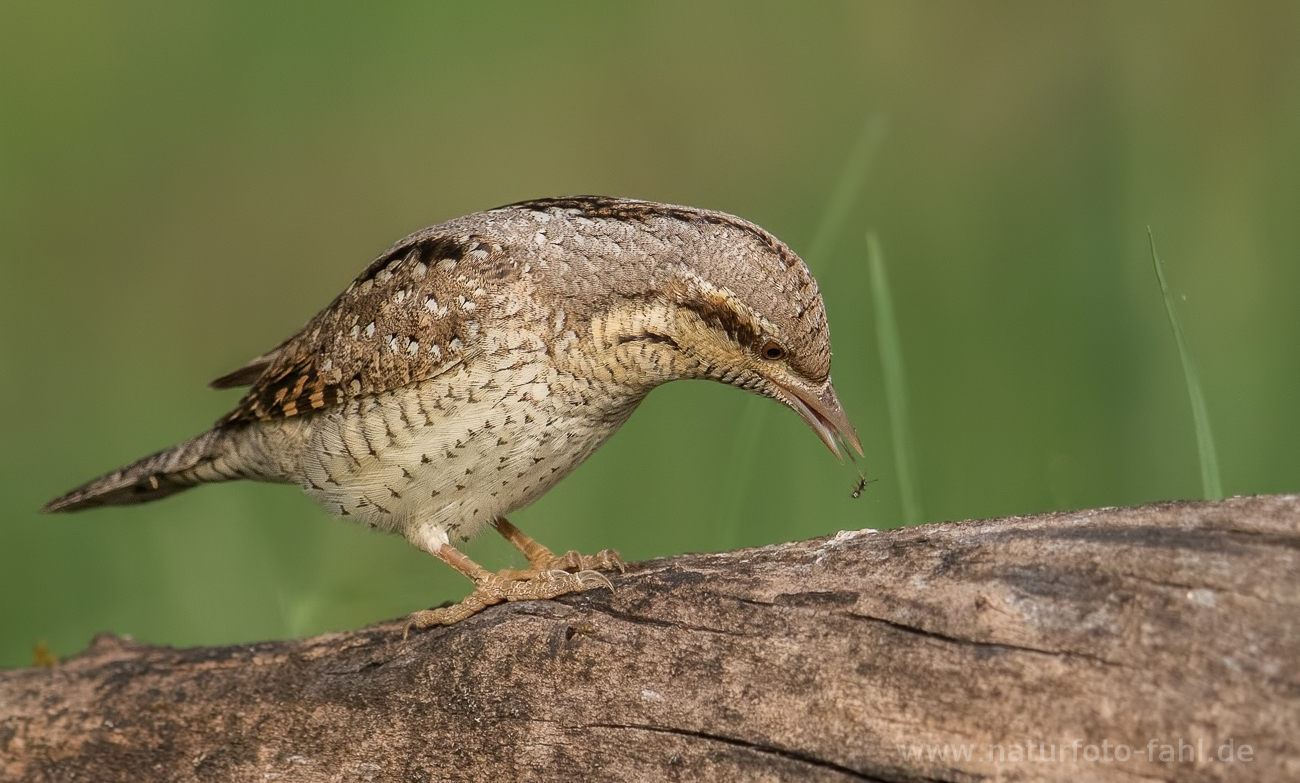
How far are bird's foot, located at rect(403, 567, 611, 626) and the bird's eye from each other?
627 millimetres

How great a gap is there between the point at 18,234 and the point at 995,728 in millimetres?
7050

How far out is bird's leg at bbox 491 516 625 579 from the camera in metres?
3.24

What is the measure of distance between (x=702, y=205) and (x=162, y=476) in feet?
12.6

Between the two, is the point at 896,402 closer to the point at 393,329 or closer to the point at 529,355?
the point at 529,355

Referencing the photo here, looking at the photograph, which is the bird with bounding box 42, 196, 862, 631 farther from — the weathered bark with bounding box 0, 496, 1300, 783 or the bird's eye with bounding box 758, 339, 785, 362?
the weathered bark with bounding box 0, 496, 1300, 783

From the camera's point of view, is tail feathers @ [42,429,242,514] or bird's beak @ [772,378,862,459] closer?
bird's beak @ [772,378,862,459]

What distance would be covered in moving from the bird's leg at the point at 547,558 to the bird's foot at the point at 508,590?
0.04 m

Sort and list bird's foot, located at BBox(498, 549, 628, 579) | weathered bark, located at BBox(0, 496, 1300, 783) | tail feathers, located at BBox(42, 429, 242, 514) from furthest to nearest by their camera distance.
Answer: tail feathers, located at BBox(42, 429, 242, 514)
bird's foot, located at BBox(498, 549, 628, 579)
weathered bark, located at BBox(0, 496, 1300, 783)

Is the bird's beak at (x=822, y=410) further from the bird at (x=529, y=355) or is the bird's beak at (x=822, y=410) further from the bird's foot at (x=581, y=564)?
the bird's foot at (x=581, y=564)

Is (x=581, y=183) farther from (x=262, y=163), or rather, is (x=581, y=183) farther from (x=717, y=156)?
(x=262, y=163)

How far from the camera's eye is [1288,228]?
446 cm

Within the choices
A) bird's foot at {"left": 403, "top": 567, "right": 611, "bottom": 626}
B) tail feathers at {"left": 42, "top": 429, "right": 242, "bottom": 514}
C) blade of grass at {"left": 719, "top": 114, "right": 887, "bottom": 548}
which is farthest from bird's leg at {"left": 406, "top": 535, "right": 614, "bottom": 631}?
tail feathers at {"left": 42, "top": 429, "right": 242, "bottom": 514}

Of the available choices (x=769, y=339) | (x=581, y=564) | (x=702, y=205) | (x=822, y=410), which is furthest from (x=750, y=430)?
(x=702, y=205)

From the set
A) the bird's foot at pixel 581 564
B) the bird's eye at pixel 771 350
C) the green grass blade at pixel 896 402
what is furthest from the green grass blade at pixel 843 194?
the bird's foot at pixel 581 564
